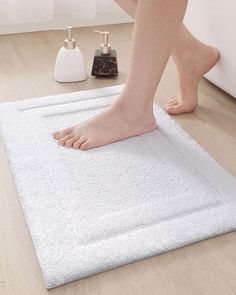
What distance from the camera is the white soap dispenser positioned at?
133cm

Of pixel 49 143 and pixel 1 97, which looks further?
pixel 1 97

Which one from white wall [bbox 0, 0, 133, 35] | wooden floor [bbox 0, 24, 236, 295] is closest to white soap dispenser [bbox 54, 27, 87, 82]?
wooden floor [bbox 0, 24, 236, 295]

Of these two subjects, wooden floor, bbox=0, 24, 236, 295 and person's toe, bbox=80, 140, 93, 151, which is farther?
person's toe, bbox=80, 140, 93, 151

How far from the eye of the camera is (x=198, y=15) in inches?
50.3

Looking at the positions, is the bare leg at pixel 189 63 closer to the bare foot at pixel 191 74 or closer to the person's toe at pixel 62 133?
the bare foot at pixel 191 74

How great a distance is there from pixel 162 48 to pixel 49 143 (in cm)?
35

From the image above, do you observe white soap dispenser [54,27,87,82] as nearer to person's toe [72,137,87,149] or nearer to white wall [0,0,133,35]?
person's toe [72,137,87,149]

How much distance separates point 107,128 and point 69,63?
40cm

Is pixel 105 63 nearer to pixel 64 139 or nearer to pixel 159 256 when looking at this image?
pixel 64 139

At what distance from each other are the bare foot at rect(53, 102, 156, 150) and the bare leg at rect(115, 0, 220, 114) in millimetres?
173

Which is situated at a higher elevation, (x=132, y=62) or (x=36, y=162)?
(x=132, y=62)

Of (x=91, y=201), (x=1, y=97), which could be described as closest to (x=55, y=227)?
(x=91, y=201)

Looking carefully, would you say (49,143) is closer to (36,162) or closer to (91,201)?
A: (36,162)

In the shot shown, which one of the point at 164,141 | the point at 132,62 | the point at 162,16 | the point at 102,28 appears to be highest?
the point at 162,16
